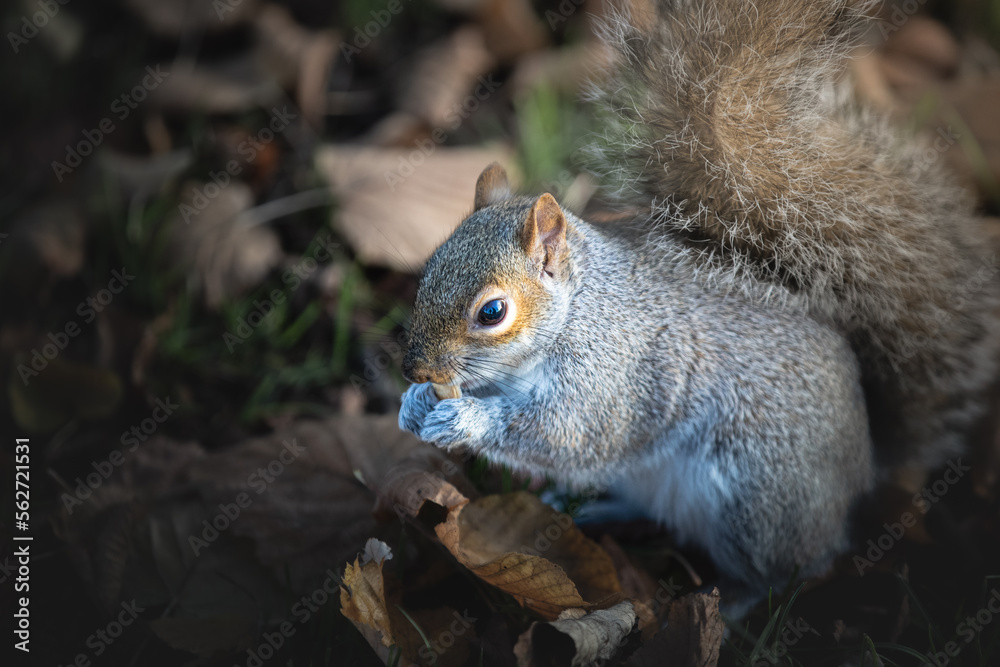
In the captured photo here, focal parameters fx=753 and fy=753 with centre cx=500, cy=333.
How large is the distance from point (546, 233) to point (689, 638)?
747mm

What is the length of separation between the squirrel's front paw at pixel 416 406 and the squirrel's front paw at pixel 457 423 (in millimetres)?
59

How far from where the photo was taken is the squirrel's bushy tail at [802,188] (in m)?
1.39

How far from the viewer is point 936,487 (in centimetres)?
178

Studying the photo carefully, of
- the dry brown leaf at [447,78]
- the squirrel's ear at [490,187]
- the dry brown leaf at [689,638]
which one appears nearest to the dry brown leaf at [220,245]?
the dry brown leaf at [447,78]

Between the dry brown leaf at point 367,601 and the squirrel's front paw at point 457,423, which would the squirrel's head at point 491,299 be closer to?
the squirrel's front paw at point 457,423

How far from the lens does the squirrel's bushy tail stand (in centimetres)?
139

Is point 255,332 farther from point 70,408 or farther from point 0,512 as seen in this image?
point 0,512

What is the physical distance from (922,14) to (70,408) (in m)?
3.16

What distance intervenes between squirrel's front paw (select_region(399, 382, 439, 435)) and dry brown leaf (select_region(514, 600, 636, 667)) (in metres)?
0.45

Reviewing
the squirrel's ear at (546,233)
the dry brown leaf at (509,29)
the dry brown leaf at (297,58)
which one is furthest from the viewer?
the dry brown leaf at (509,29)

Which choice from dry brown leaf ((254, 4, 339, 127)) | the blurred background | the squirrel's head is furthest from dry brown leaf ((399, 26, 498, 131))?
the squirrel's head

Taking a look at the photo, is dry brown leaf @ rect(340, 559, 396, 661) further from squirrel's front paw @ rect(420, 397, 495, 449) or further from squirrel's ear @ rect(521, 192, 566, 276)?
squirrel's ear @ rect(521, 192, 566, 276)

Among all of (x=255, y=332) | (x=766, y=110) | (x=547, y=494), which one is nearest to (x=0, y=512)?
(x=255, y=332)

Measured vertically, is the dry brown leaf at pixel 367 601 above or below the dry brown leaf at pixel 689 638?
below
